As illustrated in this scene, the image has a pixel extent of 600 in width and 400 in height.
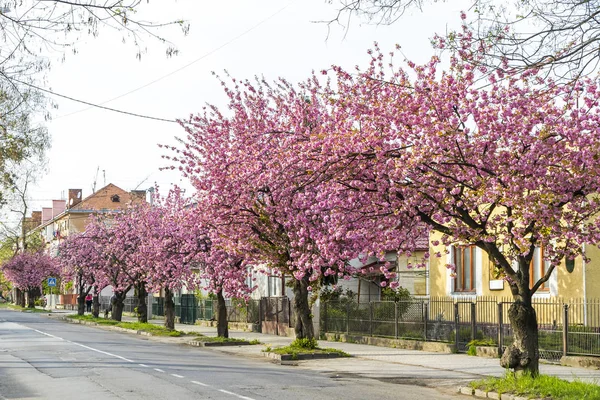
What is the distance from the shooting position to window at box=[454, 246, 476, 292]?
96.5 feet

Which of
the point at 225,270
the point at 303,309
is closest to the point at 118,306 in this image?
the point at 225,270

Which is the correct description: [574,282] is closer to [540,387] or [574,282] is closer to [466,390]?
[466,390]

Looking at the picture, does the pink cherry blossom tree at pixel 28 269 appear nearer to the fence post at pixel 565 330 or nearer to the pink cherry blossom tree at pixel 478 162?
the fence post at pixel 565 330

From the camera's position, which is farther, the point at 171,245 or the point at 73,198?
the point at 73,198

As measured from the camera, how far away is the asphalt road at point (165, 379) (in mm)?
14578

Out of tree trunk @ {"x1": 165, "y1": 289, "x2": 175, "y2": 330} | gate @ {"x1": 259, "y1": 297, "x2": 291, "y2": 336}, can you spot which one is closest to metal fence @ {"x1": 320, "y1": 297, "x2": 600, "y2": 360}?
gate @ {"x1": 259, "y1": 297, "x2": 291, "y2": 336}

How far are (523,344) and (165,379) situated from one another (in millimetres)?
7194

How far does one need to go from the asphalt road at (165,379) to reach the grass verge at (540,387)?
33.3 inches

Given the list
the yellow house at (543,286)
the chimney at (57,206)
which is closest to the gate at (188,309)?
the yellow house at (543,286)

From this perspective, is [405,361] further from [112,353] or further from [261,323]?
[261,323]

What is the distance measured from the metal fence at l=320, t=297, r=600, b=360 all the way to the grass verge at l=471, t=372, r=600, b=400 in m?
5.51

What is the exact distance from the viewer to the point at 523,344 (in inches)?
592

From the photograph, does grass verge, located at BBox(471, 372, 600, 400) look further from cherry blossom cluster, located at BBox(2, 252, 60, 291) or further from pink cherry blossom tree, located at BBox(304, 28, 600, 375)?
cherry blossom cluster, located at BBox(2, 252, 60, 291)

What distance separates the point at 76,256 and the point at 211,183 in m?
30.0
